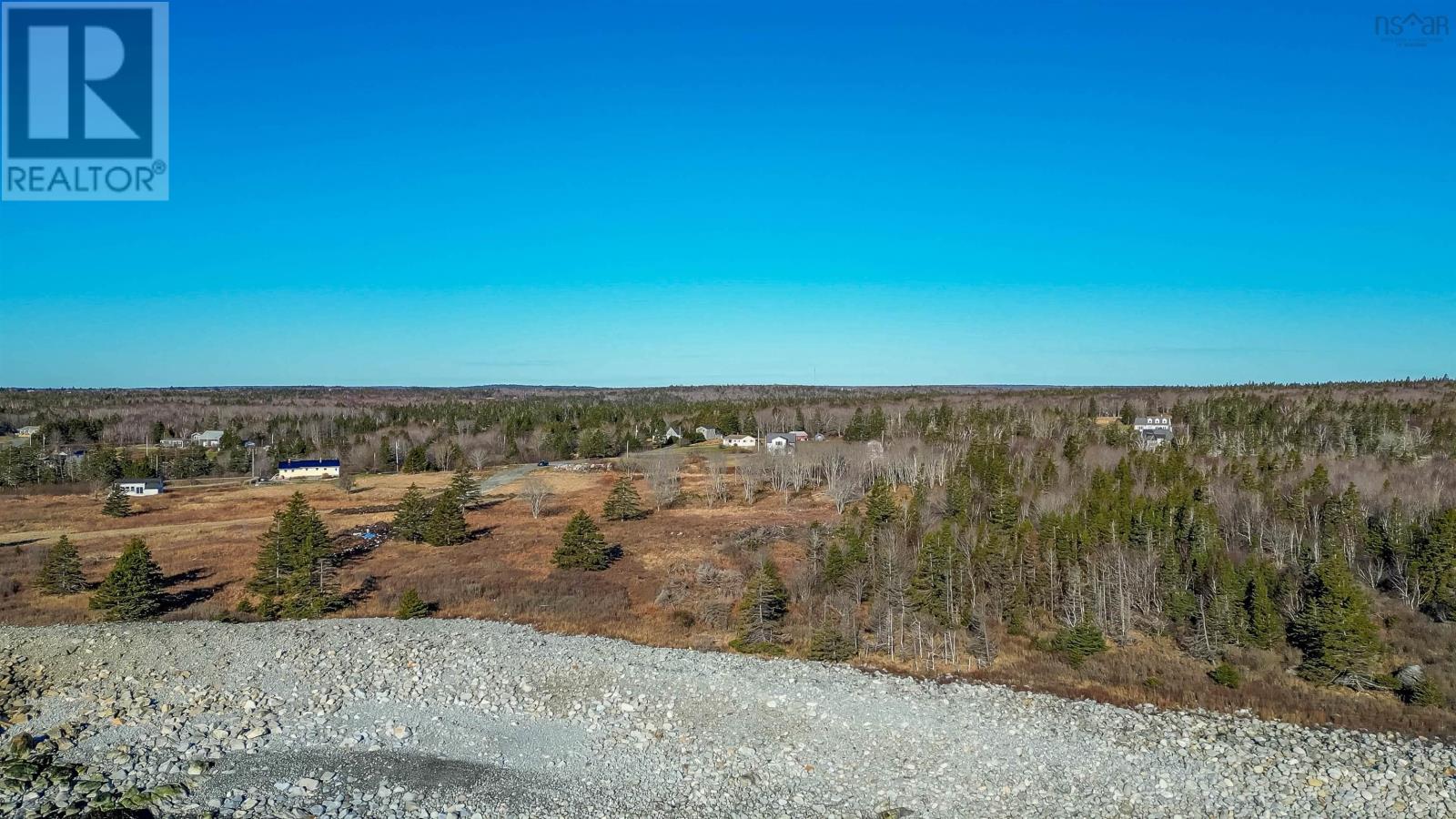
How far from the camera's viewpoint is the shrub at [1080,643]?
29.2 m

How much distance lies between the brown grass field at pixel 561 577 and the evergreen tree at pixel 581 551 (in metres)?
0.92

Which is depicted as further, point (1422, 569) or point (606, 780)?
point (1422, 569)

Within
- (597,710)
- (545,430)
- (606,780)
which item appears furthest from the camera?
(545,430)

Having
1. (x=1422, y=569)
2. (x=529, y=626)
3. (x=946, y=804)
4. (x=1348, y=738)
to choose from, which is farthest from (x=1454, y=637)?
(x=529, y=626)

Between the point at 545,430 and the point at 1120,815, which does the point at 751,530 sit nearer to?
the point at 1120,815

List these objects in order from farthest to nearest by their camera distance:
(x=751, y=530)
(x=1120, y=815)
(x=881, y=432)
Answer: (x=881, y=432) < (x=751, y=530) < (x=1120, y=815)

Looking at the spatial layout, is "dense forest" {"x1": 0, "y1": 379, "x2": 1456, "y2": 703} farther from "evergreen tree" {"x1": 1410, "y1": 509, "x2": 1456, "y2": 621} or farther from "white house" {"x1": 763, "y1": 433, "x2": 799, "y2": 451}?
"white house" {"x1": 763, "y1": 433, "x2": 799, "y2": 451}

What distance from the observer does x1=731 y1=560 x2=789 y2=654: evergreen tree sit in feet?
97.6

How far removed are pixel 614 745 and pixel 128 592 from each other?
24584 mm

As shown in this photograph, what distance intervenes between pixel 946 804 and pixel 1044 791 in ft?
8.44

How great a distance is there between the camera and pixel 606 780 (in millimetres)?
19547

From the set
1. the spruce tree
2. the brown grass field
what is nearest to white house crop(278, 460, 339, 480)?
the brown grass field

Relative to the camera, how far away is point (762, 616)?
3078 centimetres

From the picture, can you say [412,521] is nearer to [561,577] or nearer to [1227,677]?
[561,577]
